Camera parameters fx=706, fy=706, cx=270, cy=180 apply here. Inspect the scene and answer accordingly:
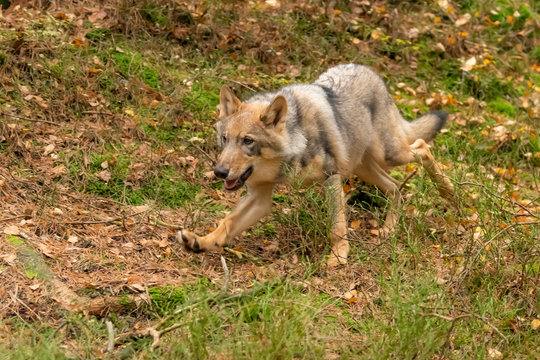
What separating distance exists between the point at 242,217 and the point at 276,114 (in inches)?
42.1

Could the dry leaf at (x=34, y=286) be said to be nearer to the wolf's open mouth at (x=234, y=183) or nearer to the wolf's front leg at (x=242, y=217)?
the wolf's front leg at (x=242, y=217)

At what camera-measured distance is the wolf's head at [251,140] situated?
6.48 metres

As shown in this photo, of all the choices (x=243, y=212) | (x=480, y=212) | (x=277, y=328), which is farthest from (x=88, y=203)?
(x=480, y=212)

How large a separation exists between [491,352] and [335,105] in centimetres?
337

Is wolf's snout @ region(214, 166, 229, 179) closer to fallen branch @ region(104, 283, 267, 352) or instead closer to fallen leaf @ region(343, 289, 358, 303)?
fallen branch @ region(104, 283, 267, 352)

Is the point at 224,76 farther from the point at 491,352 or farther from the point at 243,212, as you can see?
the point at 491,352

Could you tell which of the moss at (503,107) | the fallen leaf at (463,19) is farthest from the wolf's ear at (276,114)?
the fallen leaf at (463,19)

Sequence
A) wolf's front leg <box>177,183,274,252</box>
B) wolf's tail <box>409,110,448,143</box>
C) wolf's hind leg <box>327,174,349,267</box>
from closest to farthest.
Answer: wolf's front leg <box>177,183,274,252</box> < wolf's hind leg <box>327,174,349,267</box> < wolf's tail <box>409,110,448,143</box>

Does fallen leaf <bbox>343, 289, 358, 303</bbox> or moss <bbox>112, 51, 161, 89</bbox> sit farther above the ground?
moss <bbox>112, 51, 161, 89</bbox>

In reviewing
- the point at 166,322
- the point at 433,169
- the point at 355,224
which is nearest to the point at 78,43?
the point at 355,224

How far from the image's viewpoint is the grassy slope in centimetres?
489

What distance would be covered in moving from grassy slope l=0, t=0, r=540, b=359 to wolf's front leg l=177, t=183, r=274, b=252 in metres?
0.18

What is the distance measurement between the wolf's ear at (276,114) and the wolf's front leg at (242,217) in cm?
63

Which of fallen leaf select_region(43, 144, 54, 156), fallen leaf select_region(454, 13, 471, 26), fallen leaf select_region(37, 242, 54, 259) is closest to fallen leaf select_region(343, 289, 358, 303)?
fallen leaf select_region(37, 242, 54, 259)
